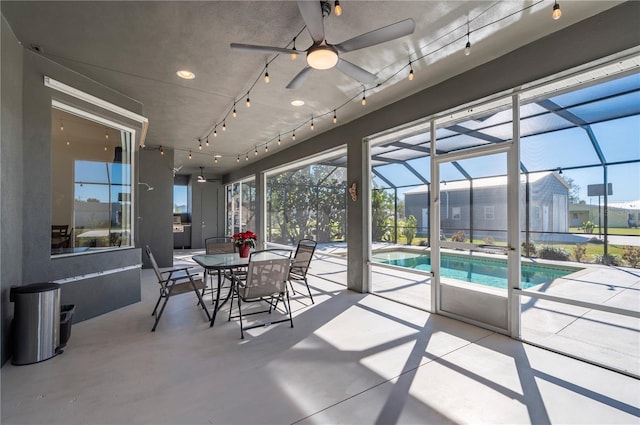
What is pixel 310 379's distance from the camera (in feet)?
7.75

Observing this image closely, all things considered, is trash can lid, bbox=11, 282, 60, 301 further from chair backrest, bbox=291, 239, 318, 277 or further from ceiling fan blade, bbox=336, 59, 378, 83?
ceiling fan blade, bbox=336, 59, 378, 83

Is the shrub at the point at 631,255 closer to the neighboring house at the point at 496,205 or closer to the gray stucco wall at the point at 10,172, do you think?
the neighboring house at the point at 496,205

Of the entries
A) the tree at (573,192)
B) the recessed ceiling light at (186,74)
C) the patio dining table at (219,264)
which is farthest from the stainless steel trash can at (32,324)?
the tree at (573,192)

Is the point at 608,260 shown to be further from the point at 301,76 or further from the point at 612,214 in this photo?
the point at 301,76

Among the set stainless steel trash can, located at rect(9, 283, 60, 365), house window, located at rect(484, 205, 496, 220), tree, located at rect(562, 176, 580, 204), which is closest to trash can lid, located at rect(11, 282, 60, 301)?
stainless steel trash can, located at rect(9, 283, 60, 365)

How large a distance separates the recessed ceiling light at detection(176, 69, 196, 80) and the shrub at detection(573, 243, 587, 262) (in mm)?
5421

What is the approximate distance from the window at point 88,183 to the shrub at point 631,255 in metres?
6.61

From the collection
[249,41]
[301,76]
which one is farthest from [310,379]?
[249,41]

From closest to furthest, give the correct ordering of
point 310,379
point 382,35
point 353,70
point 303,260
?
point 382,35 < point 310,379 < point 353,70 < point 303,260

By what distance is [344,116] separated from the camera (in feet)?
16.8

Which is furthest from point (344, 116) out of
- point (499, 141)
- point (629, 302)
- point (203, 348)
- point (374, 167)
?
point (629, 302)

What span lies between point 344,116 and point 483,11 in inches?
110

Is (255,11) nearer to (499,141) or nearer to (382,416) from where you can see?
(499,141)

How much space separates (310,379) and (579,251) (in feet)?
13.2
